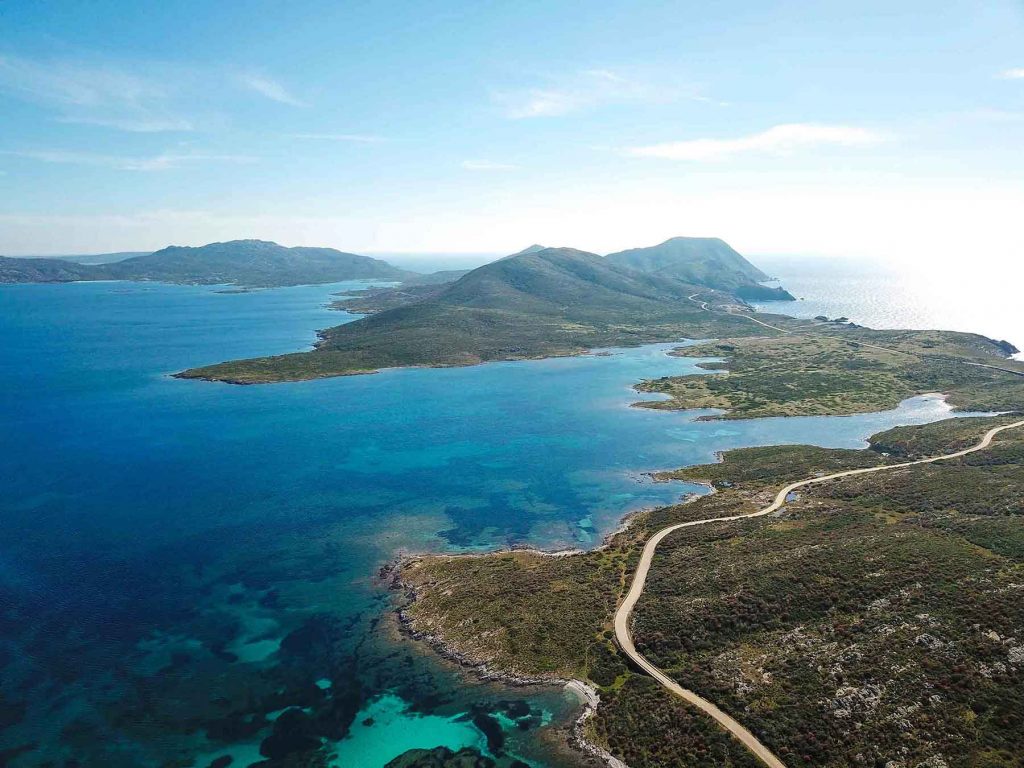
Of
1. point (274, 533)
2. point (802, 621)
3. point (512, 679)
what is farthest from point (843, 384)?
point (274, 533)

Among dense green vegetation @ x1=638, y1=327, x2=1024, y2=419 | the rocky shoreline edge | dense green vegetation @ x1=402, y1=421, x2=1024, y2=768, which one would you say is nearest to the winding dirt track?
dense green vegetation @ x1=402, y1=421, x2=1024, y2=768

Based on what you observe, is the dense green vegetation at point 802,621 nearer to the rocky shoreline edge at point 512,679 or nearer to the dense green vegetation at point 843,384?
the rocky shoreline edge at point 512,679

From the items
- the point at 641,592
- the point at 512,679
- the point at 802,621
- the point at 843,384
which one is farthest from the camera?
the point at 843,384

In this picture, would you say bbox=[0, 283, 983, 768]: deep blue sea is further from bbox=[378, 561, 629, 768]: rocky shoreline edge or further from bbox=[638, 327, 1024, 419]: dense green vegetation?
bbox=[638, 327, 1024, 419]: dense green vegetation

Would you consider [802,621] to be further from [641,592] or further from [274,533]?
[274,533]

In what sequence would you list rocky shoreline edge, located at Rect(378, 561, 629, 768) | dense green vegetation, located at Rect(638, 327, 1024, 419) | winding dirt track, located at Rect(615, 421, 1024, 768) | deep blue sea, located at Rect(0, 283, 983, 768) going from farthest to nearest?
dense green vegetation, located at Rect(638, 327, 1024, 419), deep blue sea, located at Rect(0, 283, 983, 768), rocky shoreline edge, located at Rect(378, 561, 629, 768), winding dirt track, located at Rect(615, 421, 1024, 768)

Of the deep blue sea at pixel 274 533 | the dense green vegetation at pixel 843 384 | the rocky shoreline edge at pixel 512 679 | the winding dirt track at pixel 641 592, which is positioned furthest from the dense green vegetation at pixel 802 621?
the dense green vegetation at pixel 843 384
